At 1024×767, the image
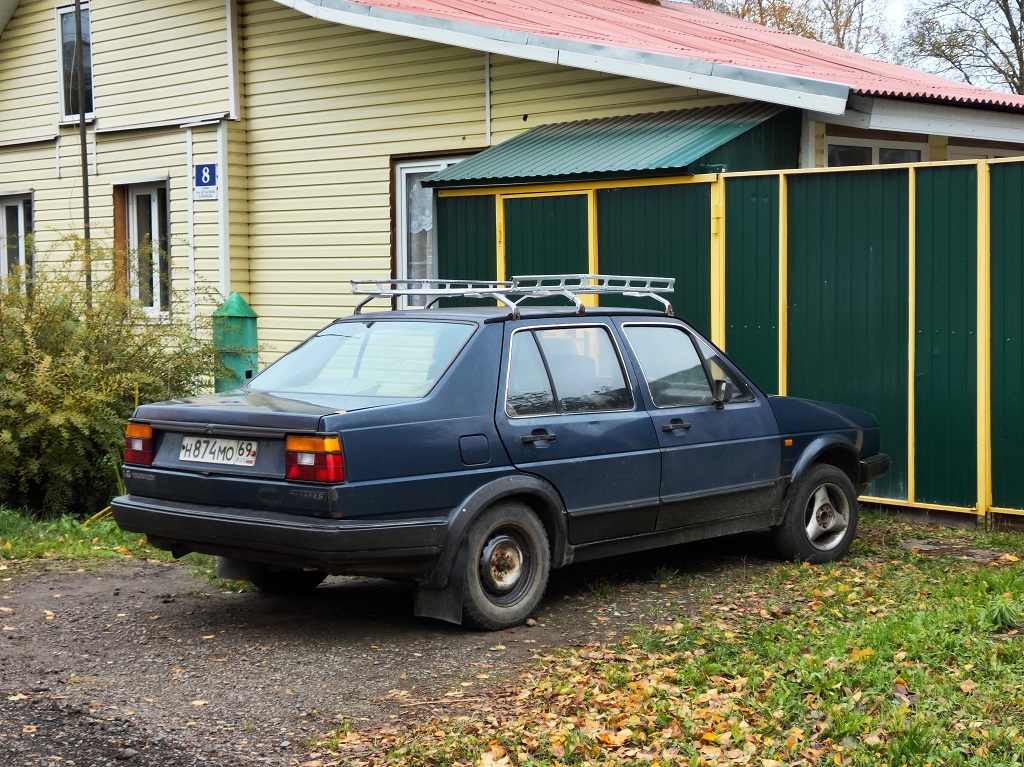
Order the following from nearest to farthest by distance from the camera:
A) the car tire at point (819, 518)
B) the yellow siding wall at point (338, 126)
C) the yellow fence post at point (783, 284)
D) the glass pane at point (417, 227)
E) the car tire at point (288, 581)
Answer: the car tire at point (288, 581)
the car tire at point (819, 518)
the yellow fence post at point (783, 284)
the yellow siding wall at point (338, 126)
the glass pane at point (417, 227)

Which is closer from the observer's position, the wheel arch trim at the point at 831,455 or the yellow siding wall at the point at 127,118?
the wheel arch trim at the point at 831,455

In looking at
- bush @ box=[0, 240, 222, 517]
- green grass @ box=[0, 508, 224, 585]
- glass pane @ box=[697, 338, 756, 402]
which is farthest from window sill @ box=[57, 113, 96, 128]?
glass pane @ box=[697, 338, 756, 402]

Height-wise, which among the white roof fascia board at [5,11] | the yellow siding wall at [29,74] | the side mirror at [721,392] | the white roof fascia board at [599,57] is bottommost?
the side mirror at [721,392]

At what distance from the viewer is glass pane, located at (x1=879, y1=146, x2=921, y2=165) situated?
12.6m

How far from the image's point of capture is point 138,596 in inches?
297

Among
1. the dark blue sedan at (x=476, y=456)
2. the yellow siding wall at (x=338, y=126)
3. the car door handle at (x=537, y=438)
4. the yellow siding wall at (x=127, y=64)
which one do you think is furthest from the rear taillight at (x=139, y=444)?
the yellow siding wall at (x=127, y=64)

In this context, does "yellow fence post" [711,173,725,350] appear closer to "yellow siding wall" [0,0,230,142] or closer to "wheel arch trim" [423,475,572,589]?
"wheel arch trim" [423,475,572,589]

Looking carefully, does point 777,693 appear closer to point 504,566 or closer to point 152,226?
point 504,566

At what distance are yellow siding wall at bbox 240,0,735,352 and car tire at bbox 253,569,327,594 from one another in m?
6.13

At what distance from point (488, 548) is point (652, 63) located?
5.91 m

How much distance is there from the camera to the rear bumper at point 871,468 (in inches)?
332

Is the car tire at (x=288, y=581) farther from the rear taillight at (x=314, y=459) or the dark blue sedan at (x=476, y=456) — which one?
the rear taillight at (x=314, y=459)

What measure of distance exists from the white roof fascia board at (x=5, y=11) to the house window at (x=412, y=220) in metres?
7.00

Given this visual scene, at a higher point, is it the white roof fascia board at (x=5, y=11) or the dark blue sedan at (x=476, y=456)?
the white roof fascia board at (x=5, y=11)
